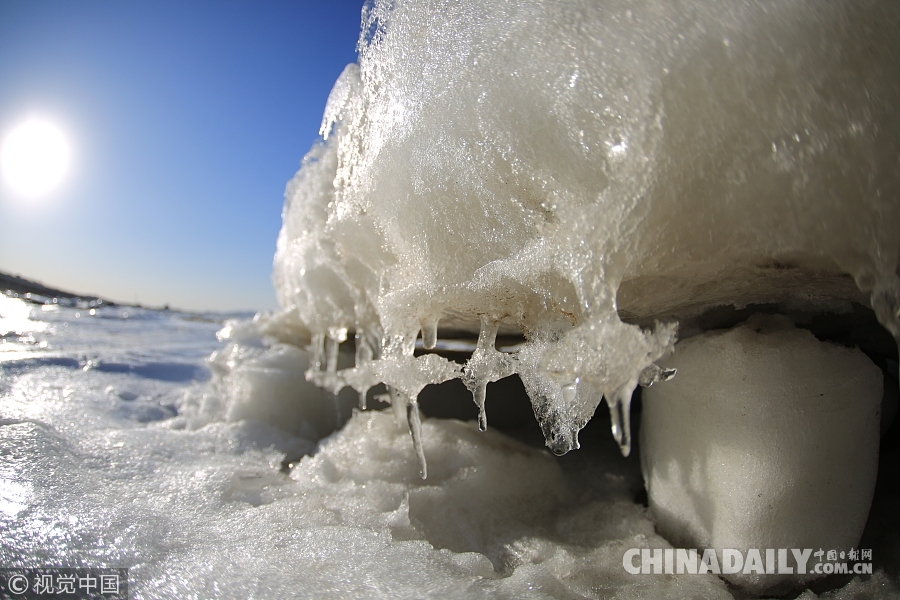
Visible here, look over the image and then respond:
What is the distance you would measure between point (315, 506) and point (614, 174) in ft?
3.93

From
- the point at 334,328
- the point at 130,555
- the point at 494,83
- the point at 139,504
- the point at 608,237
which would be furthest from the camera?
the point at 334,328

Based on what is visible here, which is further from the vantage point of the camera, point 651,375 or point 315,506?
point 315,506

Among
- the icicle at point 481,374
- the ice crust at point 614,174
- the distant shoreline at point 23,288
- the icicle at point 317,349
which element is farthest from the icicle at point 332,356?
the distant shoreline at point 23,288

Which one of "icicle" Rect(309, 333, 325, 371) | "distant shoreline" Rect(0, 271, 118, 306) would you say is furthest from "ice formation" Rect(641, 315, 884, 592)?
"distant shoreline" Rect(0, 271, 118, 306)

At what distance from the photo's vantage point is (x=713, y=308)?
1.19 metres

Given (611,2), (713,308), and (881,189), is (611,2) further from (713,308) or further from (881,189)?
(713,308)

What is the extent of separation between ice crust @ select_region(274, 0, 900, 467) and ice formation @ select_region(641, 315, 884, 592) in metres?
0.15

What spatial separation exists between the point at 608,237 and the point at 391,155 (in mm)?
605

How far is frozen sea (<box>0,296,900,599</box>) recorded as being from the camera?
100cm

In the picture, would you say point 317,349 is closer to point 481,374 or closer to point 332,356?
point 332,356

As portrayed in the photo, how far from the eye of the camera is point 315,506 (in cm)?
133

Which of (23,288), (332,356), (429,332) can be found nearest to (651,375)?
(429,332)

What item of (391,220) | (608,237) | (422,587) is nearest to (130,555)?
(422,587)

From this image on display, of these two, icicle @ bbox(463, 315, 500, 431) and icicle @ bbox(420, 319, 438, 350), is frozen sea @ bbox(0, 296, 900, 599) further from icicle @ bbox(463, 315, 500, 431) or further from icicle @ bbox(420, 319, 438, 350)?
icicle @ bbox(420, 319, 438, 350)
